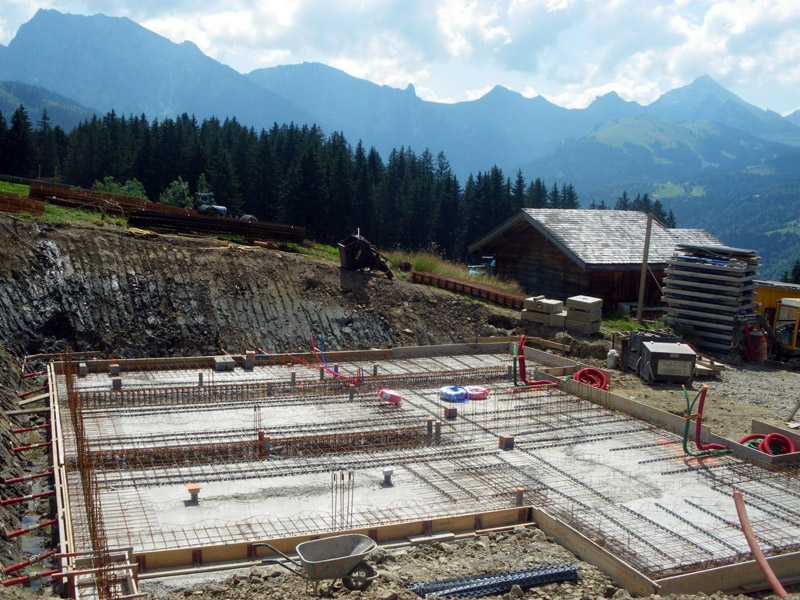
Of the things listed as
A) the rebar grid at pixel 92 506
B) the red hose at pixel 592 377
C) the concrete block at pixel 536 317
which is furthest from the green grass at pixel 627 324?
the rebar grid at pixel 92 506

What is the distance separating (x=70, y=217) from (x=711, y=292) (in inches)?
714

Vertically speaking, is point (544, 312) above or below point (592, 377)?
above

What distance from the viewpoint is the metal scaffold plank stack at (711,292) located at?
18.7m

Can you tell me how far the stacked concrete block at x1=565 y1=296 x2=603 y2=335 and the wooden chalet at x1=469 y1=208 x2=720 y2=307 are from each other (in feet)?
8.94

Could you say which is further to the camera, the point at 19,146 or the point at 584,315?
the point at 19,146

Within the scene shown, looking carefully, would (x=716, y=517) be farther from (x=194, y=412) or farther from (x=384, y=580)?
(x=194, y=412)

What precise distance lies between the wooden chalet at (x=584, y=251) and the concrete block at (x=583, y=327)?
9.29 feet

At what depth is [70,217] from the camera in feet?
67.8

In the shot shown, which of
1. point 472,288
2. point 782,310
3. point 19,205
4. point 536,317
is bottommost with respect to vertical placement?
point 536,317

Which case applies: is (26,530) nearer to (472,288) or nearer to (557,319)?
(557,319)

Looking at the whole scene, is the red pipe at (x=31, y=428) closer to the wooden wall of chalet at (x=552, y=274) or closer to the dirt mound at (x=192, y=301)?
the dirt mound at (x=192, y=301)

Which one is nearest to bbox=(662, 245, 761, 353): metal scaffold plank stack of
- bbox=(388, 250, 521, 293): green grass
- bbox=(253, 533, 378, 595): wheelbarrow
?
bbox=(388, 250, 521, 293): green grass

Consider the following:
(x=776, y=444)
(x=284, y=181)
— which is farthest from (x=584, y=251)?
(x=284, y=181)

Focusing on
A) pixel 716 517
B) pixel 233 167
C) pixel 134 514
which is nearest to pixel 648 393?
pixel 716 517
